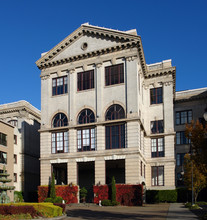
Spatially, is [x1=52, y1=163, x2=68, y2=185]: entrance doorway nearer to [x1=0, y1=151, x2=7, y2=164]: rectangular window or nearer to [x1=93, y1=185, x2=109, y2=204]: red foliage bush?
[x1=0, y1=151, x2=7, y2=164]: rectangular window

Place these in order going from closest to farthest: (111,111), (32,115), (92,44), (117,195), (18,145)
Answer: (117,195) < (111,111) < (92,44) < (18,145) < (32,115)

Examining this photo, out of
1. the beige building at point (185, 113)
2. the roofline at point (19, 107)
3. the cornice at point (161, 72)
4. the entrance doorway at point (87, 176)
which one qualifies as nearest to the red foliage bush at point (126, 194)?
the entrance doorway at point (87, 176)

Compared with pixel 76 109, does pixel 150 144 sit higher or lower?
lower

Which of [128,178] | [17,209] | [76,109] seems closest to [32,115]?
[76,109]

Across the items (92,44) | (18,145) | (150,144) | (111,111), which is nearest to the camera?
(111,111)

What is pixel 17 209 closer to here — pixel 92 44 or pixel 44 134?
pixel 44 134

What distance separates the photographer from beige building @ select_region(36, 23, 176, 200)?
43719mm

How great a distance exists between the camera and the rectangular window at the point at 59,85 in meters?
49.0

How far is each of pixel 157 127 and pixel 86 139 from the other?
12943 mm

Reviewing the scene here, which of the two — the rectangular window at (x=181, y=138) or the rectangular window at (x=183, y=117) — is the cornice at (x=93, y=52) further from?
the rectangular window at (x=181, y=138)

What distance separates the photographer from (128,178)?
1654 inches

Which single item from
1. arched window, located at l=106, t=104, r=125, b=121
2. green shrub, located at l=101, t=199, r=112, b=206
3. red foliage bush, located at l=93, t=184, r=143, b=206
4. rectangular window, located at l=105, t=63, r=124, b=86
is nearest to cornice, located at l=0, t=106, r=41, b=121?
rectangular window, located at l=105, t=63, r=124, b=86

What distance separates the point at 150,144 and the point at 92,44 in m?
18.0

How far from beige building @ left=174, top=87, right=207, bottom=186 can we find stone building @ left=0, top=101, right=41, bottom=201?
25590 millimetres
